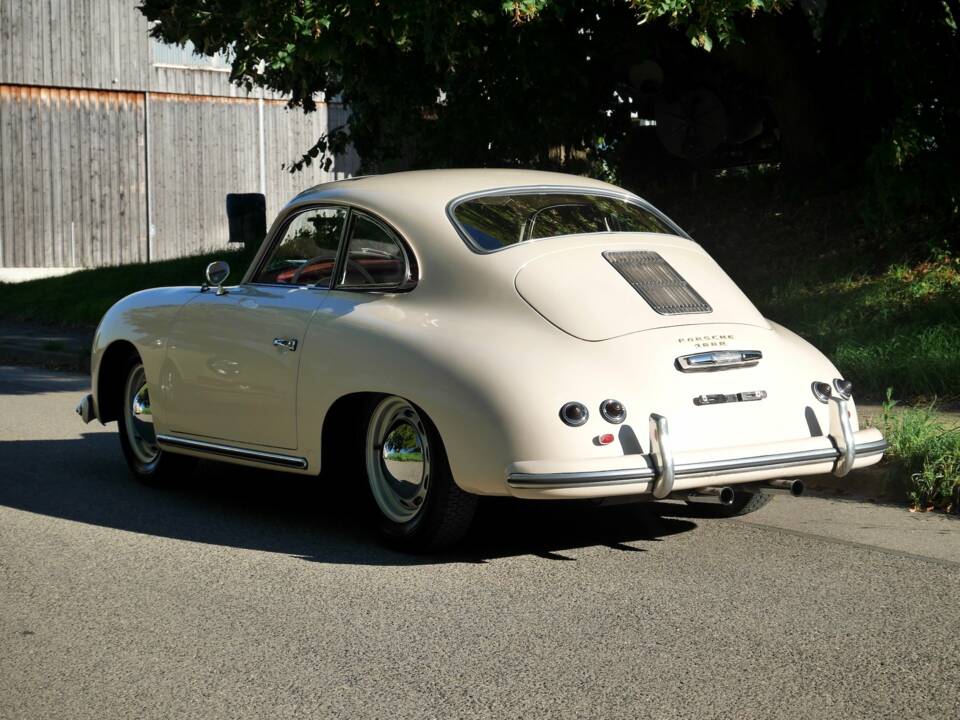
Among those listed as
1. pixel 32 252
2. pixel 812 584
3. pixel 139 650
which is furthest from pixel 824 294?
pixel 32 252

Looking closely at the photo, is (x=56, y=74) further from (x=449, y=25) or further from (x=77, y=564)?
(x=77, y=564)

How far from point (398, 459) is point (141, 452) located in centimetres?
243

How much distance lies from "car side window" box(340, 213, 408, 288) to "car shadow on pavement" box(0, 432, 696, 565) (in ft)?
3.10

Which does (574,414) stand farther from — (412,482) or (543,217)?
(543,217)

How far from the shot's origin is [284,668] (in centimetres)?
480

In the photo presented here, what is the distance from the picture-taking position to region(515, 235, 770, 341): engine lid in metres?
6.21

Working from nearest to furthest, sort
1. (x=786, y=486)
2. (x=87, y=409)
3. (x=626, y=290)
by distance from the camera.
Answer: (x=786, y=486)
(x=626, y=290)
(x=87, y=409)

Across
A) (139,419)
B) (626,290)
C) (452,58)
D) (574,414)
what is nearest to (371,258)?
(626,290)

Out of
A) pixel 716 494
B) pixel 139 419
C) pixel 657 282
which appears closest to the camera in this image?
pixel 716 494

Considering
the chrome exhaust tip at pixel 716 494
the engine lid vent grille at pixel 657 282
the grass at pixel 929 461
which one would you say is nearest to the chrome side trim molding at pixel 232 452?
the engine lid vent grille at pixel 657 282

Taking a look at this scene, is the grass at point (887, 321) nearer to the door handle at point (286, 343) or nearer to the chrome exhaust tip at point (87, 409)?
the door handle at point (286, 343)

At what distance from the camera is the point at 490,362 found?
5941 mm

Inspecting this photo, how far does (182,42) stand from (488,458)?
8.50 meters

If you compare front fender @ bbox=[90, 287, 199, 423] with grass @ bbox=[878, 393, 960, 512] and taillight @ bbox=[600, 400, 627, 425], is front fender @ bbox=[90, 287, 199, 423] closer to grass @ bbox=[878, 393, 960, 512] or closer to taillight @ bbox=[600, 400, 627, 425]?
taillight @ bbox=[600, 400, 627, 425]
